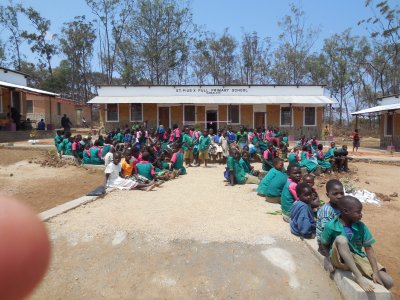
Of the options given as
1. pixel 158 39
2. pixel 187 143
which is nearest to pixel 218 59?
pixel 158 39

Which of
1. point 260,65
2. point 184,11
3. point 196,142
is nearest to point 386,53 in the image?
point 260,65

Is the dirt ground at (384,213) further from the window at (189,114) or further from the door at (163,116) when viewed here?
the door at (163,116)

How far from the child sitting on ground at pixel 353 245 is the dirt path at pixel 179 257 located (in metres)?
0.41

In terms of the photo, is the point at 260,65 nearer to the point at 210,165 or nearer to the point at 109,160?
the point at 210,165

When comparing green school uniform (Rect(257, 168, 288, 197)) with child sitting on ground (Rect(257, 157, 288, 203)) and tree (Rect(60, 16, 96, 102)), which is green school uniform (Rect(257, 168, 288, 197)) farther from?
tree (Rect(60, 16, 96, 102))

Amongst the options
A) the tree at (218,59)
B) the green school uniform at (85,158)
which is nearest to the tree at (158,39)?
the tree at (218,59)

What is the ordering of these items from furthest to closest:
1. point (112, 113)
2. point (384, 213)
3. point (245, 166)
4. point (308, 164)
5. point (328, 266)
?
1. point (112, 113)
2. point (308, 164)
3. point (245, 166)
4. point (384, 213)
5. point (328, 266)

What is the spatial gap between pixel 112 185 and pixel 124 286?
4.58 meters

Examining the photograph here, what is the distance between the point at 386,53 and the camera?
1534 inches

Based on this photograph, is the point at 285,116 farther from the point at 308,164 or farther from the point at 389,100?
the point at 308,164

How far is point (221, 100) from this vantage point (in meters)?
25.5

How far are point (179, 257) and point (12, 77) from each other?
24.9 metres

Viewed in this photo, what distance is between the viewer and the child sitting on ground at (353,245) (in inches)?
147

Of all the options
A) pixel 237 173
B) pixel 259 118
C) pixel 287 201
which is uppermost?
pixel 259 118
